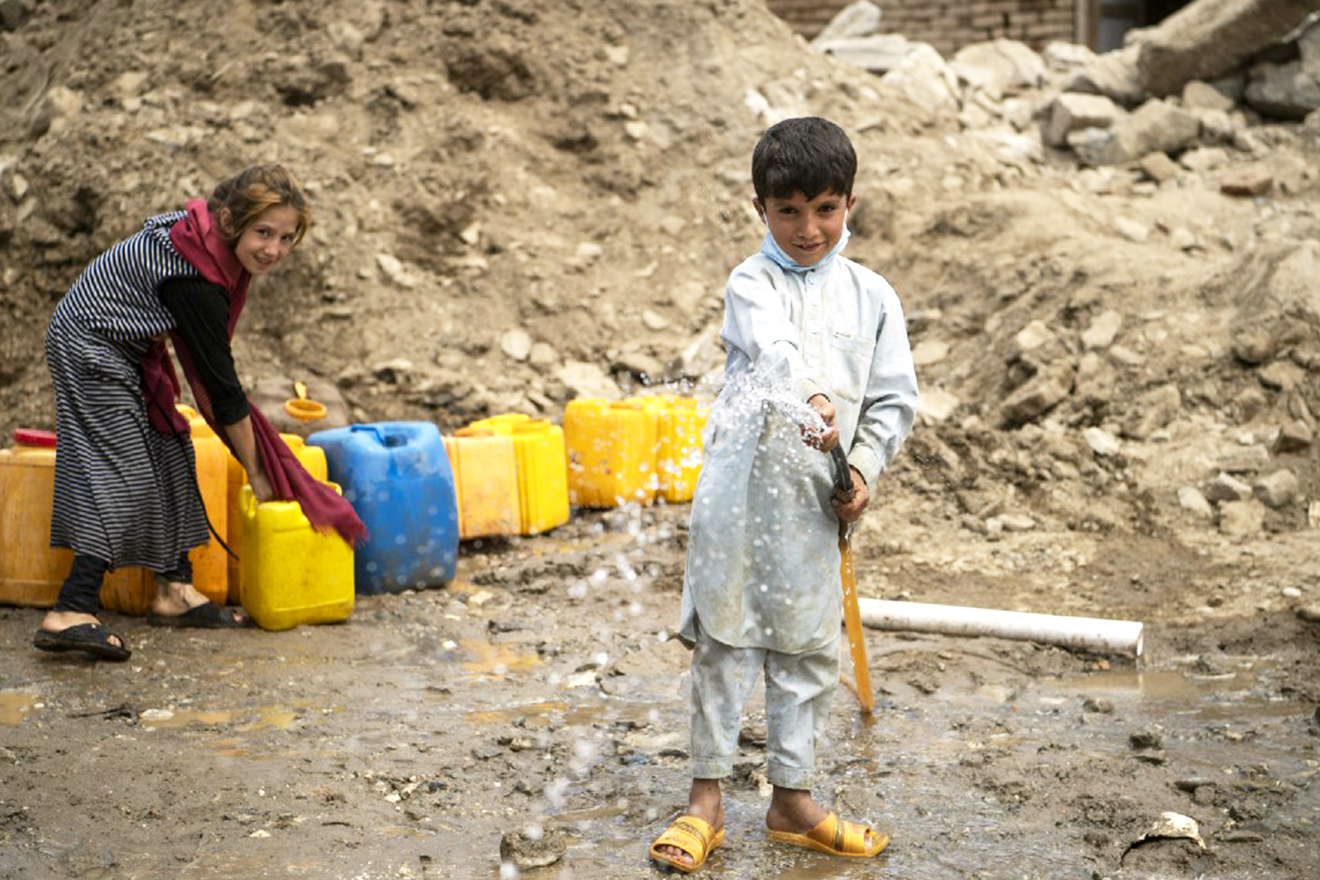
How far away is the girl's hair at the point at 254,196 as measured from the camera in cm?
450

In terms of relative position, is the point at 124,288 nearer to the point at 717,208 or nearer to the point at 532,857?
the point at 532,857

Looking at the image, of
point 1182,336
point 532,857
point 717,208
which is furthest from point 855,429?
point 717,208

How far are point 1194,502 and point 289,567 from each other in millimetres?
3870

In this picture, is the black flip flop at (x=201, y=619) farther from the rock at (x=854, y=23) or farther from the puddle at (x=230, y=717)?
the rock at (x=854, y=23)

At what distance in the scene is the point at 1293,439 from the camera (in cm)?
648

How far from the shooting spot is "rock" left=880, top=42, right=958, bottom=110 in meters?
10.7

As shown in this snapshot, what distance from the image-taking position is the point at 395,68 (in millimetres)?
9719

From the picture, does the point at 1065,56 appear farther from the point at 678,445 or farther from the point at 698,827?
the point at 698,827

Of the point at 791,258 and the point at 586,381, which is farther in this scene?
the point at 586,381

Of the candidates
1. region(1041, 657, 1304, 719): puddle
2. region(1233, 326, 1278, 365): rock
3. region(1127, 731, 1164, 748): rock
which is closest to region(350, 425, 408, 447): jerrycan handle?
region(1041, 657, 1304, 719): puddle

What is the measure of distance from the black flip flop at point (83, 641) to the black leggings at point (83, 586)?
0.38 ft

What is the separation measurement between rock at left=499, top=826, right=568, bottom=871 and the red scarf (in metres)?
2.11

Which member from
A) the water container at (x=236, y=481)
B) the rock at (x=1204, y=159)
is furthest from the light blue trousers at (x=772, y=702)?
the rock at (x=1204, y=159)

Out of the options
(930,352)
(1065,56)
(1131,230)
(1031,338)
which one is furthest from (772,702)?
(1065,56)
